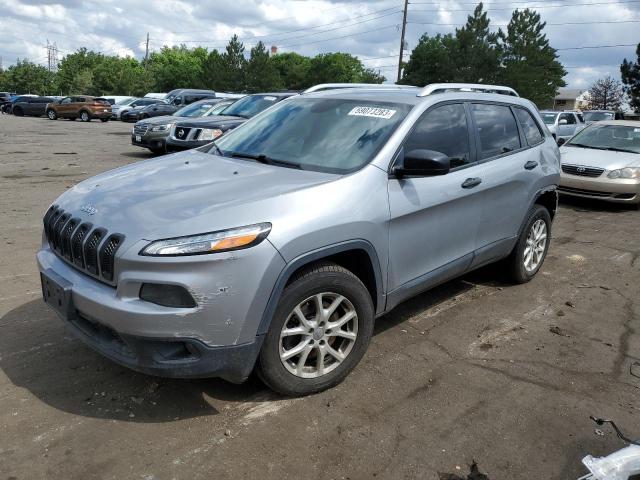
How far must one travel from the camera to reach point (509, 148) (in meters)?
4.74

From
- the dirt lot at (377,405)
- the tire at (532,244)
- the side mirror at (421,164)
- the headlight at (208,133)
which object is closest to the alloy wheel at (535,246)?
the tire at (532,244)

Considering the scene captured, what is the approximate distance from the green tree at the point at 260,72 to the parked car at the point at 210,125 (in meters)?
50.6

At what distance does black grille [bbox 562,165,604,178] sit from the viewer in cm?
948

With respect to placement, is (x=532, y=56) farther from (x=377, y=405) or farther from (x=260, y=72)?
(x=377, y=405)

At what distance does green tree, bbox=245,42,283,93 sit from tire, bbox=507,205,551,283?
2309 inches

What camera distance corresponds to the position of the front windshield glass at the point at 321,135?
3.54 m

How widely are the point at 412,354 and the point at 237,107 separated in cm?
1023

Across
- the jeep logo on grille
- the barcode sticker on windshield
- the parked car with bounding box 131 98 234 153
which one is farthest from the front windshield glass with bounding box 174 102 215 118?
the jeep logo on grille

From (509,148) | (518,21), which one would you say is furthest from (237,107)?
(518,21)

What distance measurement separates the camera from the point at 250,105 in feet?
42.0

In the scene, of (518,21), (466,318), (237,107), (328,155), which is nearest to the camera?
(328,155)

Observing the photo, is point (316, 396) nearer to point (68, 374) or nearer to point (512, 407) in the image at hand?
point (512, 407)

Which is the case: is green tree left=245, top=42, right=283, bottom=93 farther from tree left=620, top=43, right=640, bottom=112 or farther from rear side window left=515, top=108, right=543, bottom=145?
rear side window left=515, top=108, right=543, bottom=145

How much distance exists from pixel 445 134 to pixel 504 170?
798 mm
